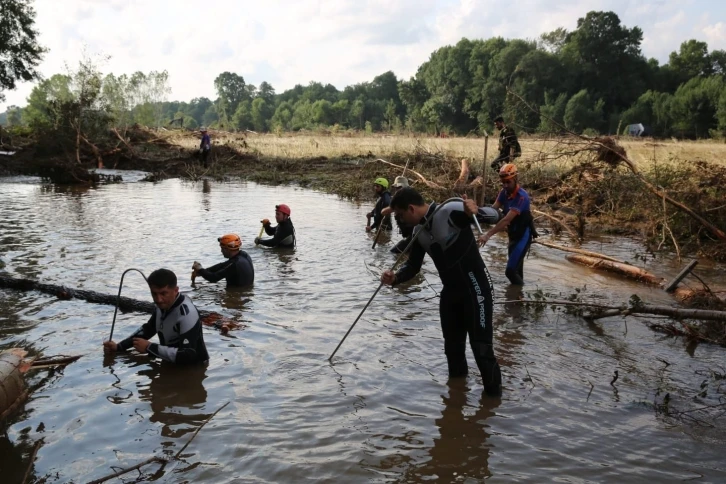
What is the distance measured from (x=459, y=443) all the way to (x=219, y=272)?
476 cm

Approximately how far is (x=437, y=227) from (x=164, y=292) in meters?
2.49

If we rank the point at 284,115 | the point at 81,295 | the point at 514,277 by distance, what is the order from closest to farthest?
the point at 81,295
the point at 514,277
the point at 284,115

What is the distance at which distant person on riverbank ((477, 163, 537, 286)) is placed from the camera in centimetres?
804

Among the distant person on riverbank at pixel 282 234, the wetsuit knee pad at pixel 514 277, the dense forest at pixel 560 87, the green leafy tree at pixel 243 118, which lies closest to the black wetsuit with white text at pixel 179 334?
the wetsuit knee pad at pixel 514 277

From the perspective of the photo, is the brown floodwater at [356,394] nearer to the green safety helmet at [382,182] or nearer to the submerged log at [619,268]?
the submerged log at [619,268]

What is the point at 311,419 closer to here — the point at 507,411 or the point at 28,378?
the point at 507,411

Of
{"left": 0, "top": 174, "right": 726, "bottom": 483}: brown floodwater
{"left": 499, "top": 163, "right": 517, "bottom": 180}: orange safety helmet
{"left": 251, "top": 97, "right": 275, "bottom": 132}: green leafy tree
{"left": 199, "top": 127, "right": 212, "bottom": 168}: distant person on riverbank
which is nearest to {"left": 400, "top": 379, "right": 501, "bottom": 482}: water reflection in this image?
{"left": 0, "top": 174, "right": 726, "bottom": 483}: brown floodwater

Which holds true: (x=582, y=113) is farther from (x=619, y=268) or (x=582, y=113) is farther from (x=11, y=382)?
(x=11, y=382)

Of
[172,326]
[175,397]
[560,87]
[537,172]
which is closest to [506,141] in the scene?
[537,172]

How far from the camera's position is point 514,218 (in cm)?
833

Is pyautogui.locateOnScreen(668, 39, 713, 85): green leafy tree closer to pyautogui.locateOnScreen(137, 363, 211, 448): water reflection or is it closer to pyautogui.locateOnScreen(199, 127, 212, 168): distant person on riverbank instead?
pyautogui.locateOnScreen(199, 127, 212, 168): distant person on riverbank

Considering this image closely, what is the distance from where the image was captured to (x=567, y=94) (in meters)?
77.2

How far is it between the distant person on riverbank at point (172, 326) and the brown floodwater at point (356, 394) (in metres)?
0.25

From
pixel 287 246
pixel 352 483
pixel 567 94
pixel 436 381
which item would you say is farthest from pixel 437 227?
pixel 567 94
